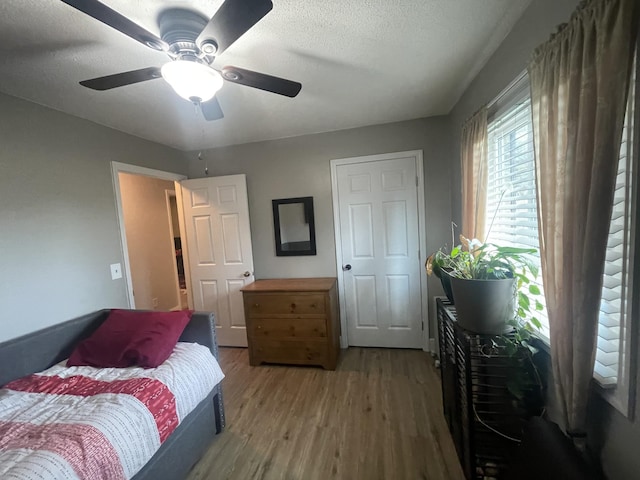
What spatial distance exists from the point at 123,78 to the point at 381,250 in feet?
7.80

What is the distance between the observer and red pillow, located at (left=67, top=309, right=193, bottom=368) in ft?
5.25

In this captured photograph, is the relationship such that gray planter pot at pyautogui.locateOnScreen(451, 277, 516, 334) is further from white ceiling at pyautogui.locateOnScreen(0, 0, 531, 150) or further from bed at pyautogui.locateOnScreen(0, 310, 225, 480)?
bed at pyautogui.locateOnScreen(0, 310, 225, 480)

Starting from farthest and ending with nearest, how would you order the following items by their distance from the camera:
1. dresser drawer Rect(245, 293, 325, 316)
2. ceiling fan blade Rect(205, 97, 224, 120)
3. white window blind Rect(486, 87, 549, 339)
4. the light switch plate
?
dresser drawer Rect(245, 293, 325, 316), the light switch plate, ceiling fan blade Rect(205, 97, 224, 120), white window blind Rect(486, 87, 549, 339)

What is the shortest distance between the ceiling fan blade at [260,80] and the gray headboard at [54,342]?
1.49 m

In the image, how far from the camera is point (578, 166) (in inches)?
33.5

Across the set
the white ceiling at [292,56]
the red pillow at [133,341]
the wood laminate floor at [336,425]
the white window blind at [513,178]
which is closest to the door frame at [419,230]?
the wood laminate floor at [336,425]

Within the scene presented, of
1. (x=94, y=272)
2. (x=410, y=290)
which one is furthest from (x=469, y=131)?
(x=94, y=272)

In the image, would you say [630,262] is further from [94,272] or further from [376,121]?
[94,272]

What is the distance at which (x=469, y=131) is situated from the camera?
186cm

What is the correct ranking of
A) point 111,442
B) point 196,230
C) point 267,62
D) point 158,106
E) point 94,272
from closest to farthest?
1. point 111,442
2. point 267,62
3. point 158,106
4. point 94,272
5. point 196,230

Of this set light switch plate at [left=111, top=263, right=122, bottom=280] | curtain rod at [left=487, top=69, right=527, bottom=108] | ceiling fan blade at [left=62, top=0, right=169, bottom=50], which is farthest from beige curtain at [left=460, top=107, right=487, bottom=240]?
light switch plate at [left=111, top=263, right=122, bottom=280]

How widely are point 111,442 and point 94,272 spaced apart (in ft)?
5.15

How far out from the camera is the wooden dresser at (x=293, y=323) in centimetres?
252

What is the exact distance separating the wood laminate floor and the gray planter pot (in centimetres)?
91
